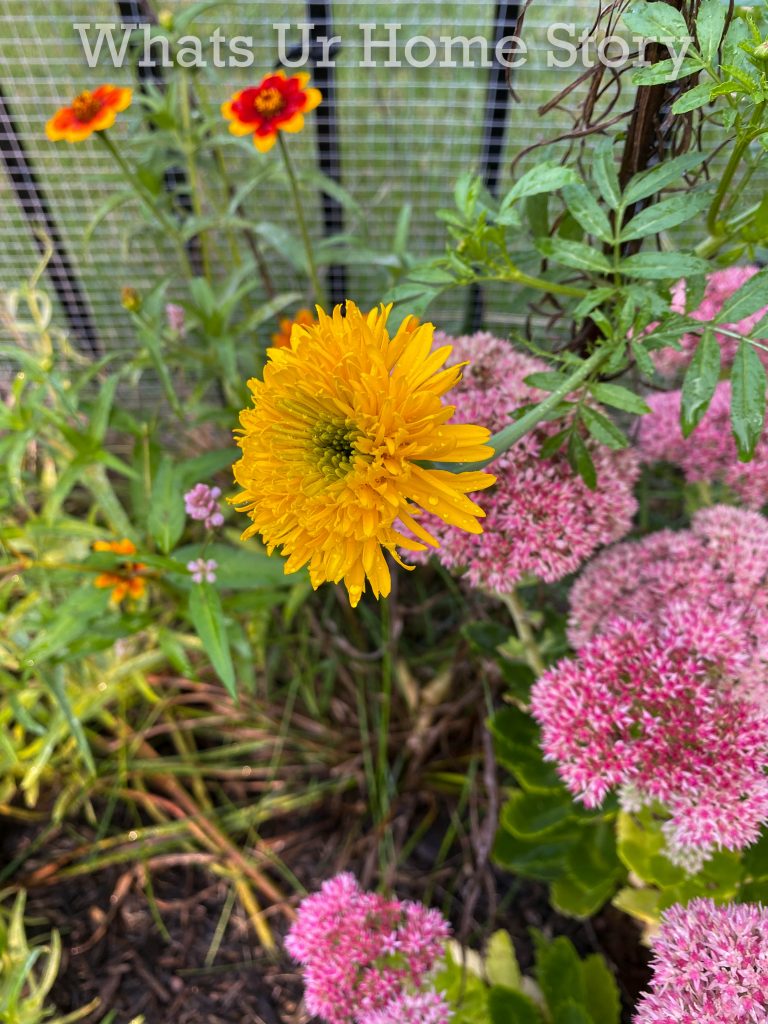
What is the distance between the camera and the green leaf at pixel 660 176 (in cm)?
65

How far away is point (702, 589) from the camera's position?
847 millimetres

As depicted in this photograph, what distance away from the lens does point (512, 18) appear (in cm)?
144

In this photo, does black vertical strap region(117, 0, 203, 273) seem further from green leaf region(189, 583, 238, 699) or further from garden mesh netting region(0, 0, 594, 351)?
green leaf region(189, 583, 238, 699)

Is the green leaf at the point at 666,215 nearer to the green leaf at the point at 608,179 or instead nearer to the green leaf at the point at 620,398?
the green leaf at the point at 608,179

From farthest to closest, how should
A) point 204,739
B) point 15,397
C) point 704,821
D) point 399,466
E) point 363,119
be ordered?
point 363,119 < point 204,739 < point 15,397 < point 704,821 < point 399,466

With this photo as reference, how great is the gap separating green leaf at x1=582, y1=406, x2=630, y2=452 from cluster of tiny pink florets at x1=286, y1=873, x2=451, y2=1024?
56 cm

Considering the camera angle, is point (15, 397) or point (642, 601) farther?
point (15, 397)

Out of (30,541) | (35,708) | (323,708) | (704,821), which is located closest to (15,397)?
(30,541)

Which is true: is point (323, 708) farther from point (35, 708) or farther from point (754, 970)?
point (754, 970)

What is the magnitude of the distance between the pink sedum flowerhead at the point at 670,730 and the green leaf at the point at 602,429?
0.20 meters

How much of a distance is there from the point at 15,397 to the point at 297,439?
617 millimetres

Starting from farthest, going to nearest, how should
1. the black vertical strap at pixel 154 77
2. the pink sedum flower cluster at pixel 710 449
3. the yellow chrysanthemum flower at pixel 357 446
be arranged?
the black vertical strap at pixel 154 77 < the pink sedum flower cluster at pixel 710 449 < the yellow chrysanthemum flower at pixel 357 446

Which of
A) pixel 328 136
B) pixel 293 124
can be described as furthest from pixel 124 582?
pixel 328 136

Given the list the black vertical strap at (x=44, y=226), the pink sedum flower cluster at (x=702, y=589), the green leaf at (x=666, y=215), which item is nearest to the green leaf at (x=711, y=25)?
the green leaf at (x=666, y=215)
